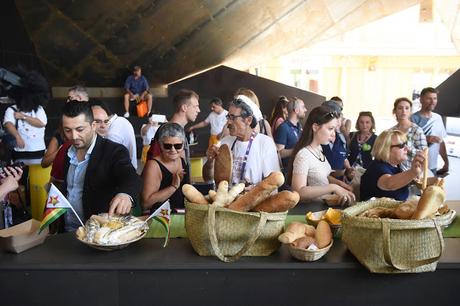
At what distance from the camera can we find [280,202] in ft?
4.88

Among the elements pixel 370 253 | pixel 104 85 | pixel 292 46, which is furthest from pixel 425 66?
pixel 370 253

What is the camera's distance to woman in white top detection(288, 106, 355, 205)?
2.46m

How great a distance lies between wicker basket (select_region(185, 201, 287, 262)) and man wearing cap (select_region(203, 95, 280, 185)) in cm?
105

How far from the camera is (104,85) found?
955cm

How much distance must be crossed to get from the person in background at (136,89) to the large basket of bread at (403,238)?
8296 mm

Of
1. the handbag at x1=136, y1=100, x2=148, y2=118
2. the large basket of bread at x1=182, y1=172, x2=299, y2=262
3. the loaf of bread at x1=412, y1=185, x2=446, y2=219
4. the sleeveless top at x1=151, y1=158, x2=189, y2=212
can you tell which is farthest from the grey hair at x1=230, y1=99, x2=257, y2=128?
the handbag at x1=136, y1=100, x2=148, y2=118

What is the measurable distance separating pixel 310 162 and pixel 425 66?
59.5 ft

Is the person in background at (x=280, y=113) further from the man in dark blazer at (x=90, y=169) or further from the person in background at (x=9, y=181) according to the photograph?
the person in background at (x=9, y=181)

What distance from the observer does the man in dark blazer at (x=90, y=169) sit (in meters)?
1.94

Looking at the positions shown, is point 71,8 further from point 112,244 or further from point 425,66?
point 425,66

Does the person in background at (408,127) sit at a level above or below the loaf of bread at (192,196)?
above

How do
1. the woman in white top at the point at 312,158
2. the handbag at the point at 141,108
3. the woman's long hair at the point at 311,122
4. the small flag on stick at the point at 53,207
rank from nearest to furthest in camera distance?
the small flag on stick at the point at 53,207 → the woman in white top at the point at 312,158 → the woman's long hair at the point at 311,122 → the handbag at the point at 141,108

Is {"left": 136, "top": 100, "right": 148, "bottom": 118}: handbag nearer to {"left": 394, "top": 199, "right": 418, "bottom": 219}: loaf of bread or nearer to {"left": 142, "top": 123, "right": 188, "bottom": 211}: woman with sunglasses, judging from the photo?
{"left": 142, "top": 123, "right": 188, "bottom": 211}: woman with sunglasses

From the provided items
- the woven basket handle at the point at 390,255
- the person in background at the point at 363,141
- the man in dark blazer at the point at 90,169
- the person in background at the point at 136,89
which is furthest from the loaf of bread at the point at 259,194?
the person in background at the point at 136,89
